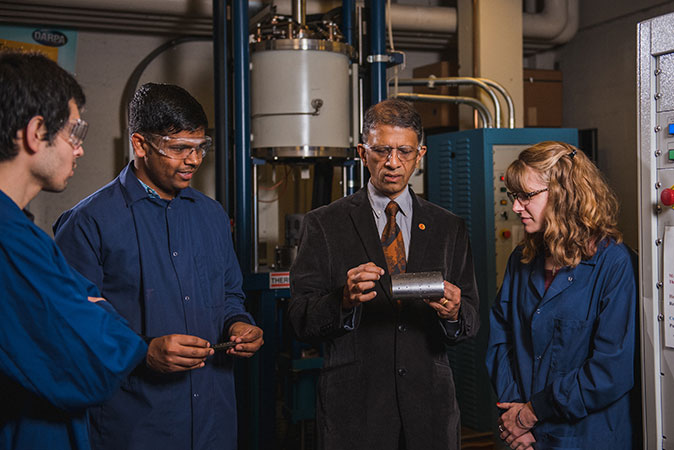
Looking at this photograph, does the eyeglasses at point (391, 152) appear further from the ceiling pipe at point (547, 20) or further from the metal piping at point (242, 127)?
the ceiling pipe at point (547, 20)

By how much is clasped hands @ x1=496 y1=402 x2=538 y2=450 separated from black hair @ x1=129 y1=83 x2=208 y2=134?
109cm

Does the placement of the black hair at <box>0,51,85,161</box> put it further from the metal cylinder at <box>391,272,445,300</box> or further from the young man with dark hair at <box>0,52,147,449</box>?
the metal cylinder at <box>391,272,445,300</box>

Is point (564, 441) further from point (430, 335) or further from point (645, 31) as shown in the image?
point (645, 31)

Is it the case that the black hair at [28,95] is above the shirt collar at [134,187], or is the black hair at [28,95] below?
above

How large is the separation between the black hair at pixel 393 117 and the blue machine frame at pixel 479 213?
1407 mm

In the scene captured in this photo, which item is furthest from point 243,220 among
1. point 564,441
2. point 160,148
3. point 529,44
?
point 529,44

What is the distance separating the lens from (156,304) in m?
1.49

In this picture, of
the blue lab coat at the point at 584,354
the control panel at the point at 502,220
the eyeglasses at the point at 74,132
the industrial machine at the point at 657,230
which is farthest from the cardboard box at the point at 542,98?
the eyeglasses at the point at 74,132

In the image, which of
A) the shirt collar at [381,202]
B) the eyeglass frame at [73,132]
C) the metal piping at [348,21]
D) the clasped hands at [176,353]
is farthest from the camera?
the metal piping at [348,21]

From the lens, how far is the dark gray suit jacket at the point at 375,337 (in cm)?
159

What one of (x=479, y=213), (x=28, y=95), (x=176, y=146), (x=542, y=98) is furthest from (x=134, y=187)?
(x=542, y=98)

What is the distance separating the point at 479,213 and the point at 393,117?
4.98 feet

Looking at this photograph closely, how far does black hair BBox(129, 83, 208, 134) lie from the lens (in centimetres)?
154

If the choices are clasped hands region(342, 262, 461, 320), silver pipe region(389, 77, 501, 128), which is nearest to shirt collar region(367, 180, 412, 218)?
clasped hands region(342, 262, 461, 320)
